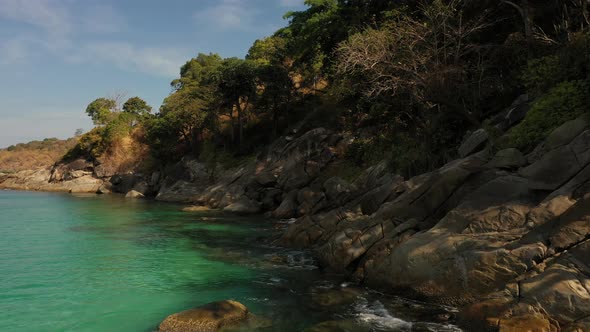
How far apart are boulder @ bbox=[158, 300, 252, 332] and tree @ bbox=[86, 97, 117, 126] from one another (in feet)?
224

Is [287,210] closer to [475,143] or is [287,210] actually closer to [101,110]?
[475,143]

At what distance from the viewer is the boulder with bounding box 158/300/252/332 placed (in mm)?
8703

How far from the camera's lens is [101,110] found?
71.4 meters

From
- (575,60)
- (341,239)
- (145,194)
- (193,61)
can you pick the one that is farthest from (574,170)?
(193,61)

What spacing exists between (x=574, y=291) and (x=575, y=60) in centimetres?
895

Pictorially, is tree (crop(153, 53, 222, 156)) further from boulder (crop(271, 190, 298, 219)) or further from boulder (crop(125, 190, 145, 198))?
boulder (crop(271, 190, 298, 219))

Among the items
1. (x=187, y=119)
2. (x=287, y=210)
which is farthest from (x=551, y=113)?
(x=187, y=119)

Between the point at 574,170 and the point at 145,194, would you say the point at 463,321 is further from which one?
the point at 145,194

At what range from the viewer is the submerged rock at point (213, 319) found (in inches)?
343

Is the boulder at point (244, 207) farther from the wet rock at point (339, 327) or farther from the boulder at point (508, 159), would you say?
the wet rock at point (339, 327)

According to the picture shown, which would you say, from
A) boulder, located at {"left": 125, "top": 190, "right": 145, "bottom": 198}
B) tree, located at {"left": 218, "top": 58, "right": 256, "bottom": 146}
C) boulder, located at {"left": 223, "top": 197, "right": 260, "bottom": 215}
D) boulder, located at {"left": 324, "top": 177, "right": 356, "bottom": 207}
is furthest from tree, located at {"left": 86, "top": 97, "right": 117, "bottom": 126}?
boulder, located at {"left": 324, "top": 177, "right": 356, "bottom": 207}

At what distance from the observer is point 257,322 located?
30.1 feet

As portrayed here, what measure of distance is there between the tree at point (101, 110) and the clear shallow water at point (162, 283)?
5192cm

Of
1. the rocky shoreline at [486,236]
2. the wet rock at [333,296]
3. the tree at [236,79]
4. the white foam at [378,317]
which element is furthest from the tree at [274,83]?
the white foam at [378,317]
